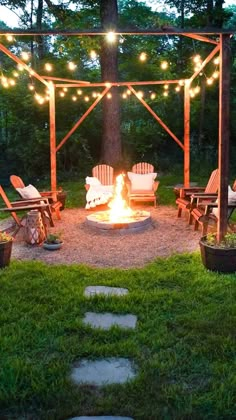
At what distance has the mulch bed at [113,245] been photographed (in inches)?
214

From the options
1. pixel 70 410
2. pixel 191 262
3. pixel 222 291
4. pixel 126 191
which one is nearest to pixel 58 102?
pixel 126 191

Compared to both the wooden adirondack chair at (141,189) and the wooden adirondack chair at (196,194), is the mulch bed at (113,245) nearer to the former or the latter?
the wooden adirondack chair at (196,194)

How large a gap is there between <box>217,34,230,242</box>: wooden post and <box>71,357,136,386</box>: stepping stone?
244 cm

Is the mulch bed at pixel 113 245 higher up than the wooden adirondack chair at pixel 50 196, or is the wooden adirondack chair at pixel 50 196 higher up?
the wooden adirondack chair at pixel 50 196

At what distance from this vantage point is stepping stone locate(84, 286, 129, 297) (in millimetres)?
3973

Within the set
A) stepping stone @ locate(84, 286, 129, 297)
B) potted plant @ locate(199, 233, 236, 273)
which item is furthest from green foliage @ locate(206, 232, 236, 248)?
stepping stone @ locate(84, 286, 129, 297)

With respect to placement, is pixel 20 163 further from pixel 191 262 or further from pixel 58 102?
pixel 191 262

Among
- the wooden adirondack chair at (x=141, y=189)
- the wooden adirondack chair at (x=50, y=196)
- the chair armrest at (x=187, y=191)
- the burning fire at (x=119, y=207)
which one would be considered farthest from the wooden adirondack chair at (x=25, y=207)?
the chair armrest at (x=187, y=191)

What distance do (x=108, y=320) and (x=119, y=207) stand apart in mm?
4666

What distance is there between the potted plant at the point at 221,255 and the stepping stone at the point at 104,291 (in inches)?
43.7

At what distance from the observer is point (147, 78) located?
15.5m

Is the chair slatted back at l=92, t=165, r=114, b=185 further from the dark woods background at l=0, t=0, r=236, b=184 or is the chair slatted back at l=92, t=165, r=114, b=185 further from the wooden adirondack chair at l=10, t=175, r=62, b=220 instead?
the dark woods background at l=0, t=0, r=236, b=184

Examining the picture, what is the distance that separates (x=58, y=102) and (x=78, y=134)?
1158mm

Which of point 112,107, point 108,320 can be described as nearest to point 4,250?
point 108,320
